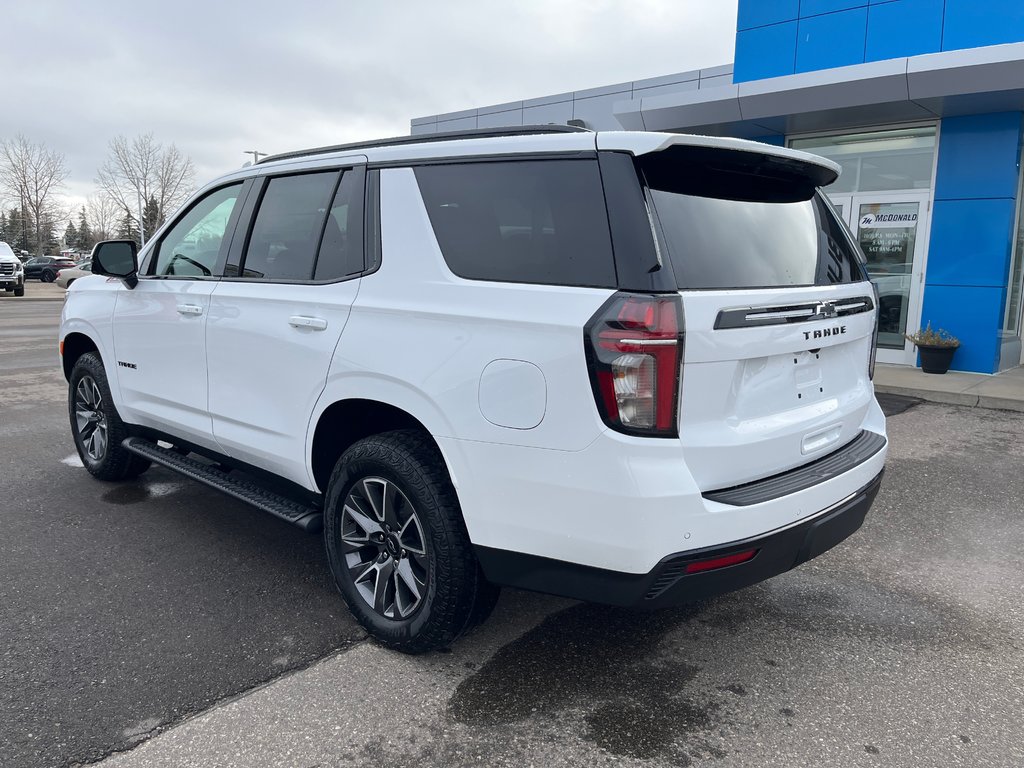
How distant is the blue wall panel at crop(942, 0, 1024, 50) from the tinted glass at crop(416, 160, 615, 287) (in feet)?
35.4

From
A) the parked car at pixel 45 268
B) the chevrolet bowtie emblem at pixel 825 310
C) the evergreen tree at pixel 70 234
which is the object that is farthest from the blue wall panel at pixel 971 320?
the evergreen tree at pixel 70 234

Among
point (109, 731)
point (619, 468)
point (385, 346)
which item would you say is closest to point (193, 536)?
point (109, 731)

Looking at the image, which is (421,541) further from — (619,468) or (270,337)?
(270,337)

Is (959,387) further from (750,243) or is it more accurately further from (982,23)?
(750,243)

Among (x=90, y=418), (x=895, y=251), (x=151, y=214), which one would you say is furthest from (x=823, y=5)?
(x=151, y=214)

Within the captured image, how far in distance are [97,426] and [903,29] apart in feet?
38.4

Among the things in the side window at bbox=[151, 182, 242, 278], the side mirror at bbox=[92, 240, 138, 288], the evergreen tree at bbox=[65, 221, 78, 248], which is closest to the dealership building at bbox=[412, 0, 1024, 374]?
the side window at bbox=[151, 182, 242, 278]

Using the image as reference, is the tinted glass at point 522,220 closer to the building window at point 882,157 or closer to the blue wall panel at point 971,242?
the building window at point 882,157

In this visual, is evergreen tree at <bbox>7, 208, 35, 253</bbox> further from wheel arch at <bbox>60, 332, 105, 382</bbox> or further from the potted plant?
the potted plant

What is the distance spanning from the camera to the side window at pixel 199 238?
13.1 feet

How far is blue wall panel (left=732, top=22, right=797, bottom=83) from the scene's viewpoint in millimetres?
12625

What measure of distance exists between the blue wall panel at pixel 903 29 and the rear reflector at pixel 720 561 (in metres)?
11.4

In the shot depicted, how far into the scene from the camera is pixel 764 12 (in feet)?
42.1

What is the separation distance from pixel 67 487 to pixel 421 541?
3341mm
